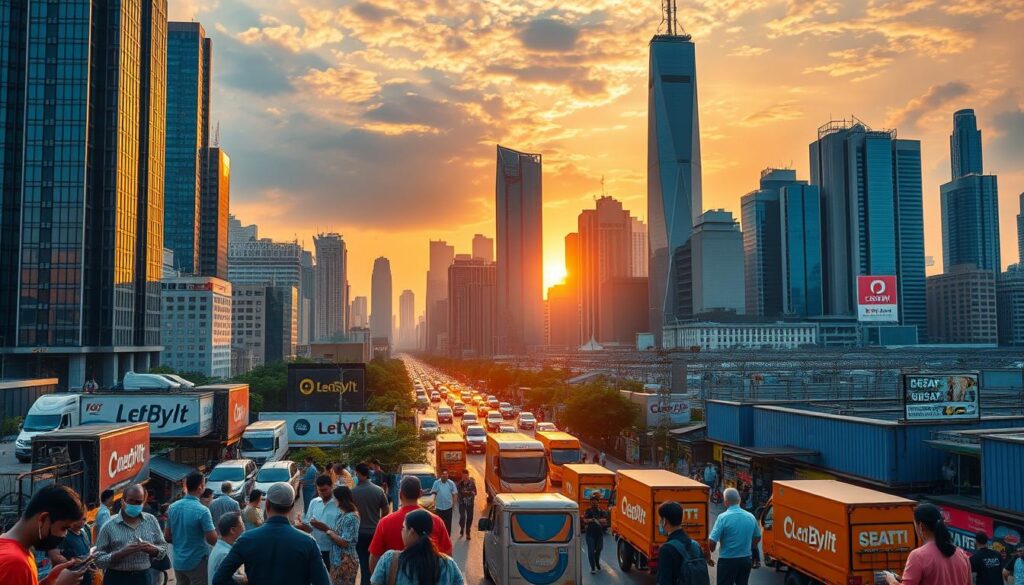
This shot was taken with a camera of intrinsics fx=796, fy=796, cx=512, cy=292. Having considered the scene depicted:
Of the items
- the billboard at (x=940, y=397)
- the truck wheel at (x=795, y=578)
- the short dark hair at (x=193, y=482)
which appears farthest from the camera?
Result: the billboard at (x=940, y=397)

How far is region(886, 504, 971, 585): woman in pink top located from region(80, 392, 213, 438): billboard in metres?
30.1

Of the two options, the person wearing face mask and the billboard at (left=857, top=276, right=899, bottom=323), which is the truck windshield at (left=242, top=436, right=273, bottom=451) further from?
the billboard at (left=857, top=276, right=899, bottom=323)

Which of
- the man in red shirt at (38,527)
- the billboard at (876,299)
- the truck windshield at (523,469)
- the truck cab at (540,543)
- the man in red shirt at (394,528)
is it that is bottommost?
the truck windshield at (523,469)

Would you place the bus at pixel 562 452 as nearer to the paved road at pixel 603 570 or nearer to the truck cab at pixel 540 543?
the paved road at pixel 603 570

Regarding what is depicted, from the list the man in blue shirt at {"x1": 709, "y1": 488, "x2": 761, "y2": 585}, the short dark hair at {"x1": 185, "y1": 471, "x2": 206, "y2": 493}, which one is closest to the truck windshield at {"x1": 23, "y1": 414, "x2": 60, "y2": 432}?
the short dark hair at {"x1": 185, "y1": 471, "x2": 206, "y2": 493}

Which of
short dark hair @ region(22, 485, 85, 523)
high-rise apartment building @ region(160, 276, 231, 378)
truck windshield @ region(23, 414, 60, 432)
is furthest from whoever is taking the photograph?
high-rise apartment building @ region(160, 276, 231, 378)

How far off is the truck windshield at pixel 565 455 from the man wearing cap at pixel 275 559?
24.9 meters

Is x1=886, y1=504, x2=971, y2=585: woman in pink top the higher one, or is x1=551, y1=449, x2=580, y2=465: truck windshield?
x1=886, y1=504, x2=971, y2=585: woman in pink top

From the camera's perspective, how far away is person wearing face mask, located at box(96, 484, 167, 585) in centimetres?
781

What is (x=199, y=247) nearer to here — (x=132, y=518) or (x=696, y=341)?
(x=696, y=341)

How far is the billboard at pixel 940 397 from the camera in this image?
2492cm

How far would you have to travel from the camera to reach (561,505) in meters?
13.7

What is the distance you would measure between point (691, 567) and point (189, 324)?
16983 cm

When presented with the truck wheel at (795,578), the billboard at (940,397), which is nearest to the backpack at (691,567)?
the truck wheel at (795,578)
